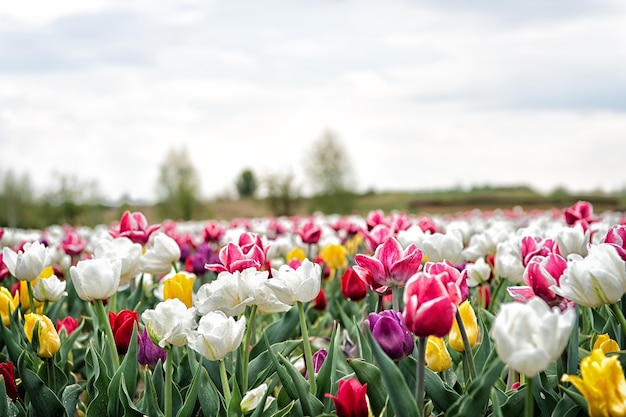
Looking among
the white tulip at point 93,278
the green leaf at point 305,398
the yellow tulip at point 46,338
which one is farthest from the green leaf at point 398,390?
the yellow tulip at point 46,338

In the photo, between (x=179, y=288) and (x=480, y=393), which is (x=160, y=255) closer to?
(x=179, y=288)

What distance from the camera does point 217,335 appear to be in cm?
199

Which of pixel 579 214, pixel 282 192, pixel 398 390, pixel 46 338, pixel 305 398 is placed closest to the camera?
pixel 398 390

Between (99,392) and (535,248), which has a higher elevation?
(535,248)

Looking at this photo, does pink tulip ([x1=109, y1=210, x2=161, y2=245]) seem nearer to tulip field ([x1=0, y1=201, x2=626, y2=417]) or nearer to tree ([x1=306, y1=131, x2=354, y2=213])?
tulip field ([x1=0, y1=201, x2=626, y2=417])

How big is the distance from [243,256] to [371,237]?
1256 mm

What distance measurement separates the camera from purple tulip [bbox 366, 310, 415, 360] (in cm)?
196

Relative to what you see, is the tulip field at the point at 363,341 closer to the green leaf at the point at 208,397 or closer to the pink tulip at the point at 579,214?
the green leaf at the point at 208,397

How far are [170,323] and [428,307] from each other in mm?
956

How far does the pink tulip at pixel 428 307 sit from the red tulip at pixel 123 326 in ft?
4.57

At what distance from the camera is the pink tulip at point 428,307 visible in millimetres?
1541

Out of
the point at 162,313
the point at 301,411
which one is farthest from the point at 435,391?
the point at 162,313

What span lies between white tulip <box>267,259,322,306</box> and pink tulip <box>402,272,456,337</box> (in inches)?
23.4

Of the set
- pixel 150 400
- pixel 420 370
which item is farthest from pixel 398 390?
pixel 150 400
